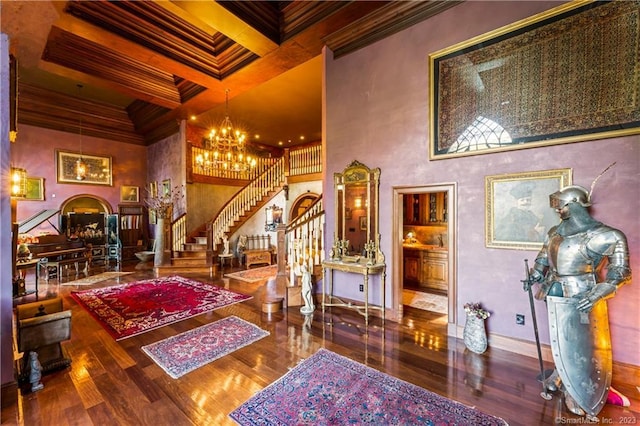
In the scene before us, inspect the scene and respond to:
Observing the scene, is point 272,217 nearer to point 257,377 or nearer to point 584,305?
point 257,377

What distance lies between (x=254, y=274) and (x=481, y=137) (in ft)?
19.6

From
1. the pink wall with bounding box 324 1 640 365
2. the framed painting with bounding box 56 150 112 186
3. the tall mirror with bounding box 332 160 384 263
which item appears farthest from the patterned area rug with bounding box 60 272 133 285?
the tall mirror with bounding box 332 160 384 263

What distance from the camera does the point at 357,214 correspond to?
4.33 meters

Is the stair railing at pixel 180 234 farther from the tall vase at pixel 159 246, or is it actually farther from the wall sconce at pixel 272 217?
the wall sconce at pixel 272 217

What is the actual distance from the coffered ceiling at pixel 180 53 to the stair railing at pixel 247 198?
1881mm

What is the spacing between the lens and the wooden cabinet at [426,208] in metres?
5.92

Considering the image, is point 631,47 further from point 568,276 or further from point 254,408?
point 254,408

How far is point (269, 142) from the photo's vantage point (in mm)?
11805

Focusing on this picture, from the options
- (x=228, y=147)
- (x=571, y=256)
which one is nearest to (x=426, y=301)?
(x=571, y=256)

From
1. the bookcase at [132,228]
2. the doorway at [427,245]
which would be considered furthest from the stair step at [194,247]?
the doorway at [427,245]

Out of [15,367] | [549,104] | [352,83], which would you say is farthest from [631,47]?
[15,367]

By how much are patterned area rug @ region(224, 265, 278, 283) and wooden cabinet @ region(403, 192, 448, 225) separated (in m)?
3.65

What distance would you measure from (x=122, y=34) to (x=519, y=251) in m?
6.88

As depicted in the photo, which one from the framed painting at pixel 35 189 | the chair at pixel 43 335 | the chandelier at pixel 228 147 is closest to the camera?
the chair at pixel 43 335
